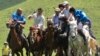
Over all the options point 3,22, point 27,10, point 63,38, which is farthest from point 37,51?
point 27,10

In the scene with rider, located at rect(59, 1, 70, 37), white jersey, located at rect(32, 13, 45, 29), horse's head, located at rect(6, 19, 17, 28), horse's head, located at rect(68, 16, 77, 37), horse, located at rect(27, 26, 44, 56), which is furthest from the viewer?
white jersey, located at rect(32, 13, 45, 29)

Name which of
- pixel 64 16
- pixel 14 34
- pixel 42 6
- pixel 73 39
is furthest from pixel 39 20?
pixel 42 6

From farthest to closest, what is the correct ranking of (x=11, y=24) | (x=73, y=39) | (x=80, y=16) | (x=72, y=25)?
(x=11, y=24)
(x=80, y=16)
(x=72, y=25)
(x=73, y=39)

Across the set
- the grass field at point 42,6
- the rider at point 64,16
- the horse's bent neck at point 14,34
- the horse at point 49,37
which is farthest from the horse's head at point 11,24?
the grass field at point 42,6

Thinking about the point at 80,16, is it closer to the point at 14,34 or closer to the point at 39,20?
the point at 39,20

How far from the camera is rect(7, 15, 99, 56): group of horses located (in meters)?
19.4

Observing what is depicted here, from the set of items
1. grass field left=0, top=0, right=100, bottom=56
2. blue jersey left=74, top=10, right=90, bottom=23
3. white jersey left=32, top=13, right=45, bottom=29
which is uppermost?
blue jersey left=74, top=10, right=90, bottom=23

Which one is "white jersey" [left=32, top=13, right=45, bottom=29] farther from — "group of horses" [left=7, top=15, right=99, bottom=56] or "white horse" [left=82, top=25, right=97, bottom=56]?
"white horse" [left=82, top=25, right=97, bottom=56]

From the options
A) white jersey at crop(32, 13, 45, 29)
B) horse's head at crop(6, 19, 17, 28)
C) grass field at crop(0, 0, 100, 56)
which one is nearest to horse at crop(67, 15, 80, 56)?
horse's head at crop(6, 19, 17, 28)

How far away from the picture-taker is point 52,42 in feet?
69.9

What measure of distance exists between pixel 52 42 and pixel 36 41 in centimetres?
110

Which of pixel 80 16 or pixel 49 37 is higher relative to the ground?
pixel 80 16

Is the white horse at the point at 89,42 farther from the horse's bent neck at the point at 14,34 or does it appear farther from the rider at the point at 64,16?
the horse's bent neck at the point at 14,34

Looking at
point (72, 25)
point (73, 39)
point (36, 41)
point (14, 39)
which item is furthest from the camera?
point (36, 41)
